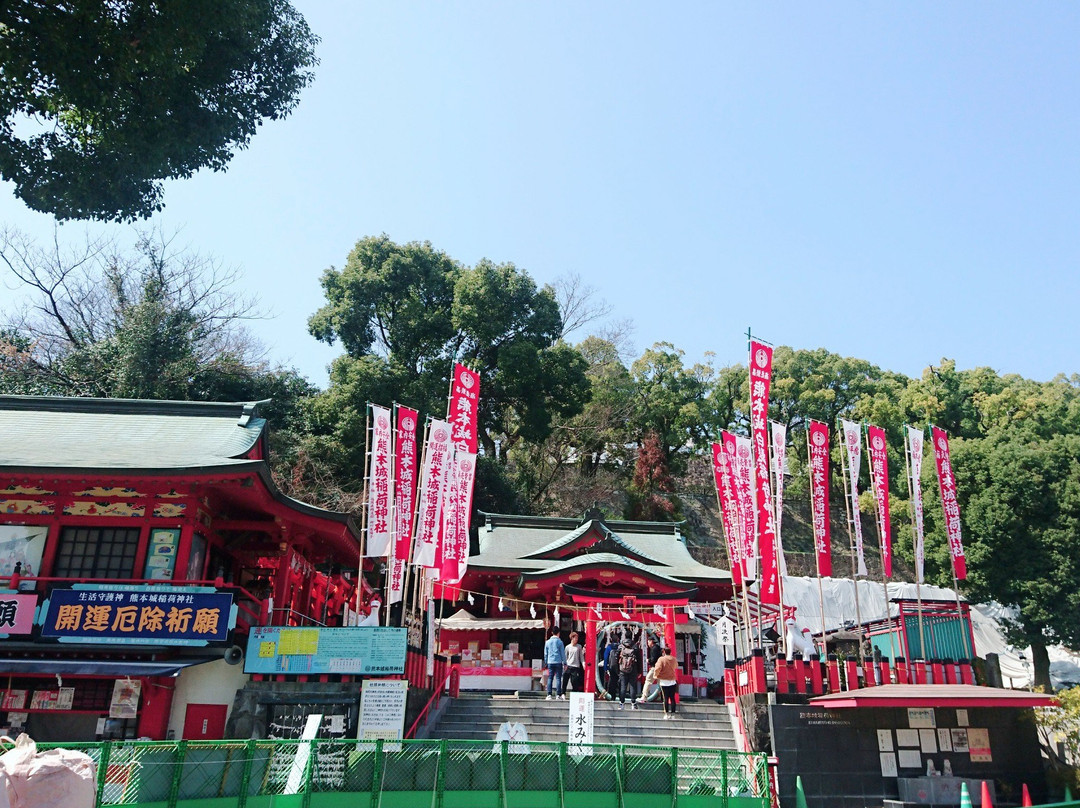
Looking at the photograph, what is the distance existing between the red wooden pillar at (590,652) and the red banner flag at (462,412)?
190 inches

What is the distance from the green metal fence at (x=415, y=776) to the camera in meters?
10.0

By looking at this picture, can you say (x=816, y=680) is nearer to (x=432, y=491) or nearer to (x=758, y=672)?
(x=758, y=672)

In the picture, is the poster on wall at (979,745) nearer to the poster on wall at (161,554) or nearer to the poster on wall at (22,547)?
the poster on wall at (161,554)

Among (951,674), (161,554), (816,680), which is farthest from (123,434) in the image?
(951,674)

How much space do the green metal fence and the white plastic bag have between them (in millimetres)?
4658

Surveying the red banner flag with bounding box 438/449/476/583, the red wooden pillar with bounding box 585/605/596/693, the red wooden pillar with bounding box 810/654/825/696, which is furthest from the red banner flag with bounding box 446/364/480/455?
the red wooden pillar with bounding box 810/654/825/696

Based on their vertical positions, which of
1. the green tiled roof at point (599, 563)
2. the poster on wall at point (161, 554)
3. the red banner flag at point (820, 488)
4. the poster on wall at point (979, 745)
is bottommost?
the poster on wall at point (979, 745)

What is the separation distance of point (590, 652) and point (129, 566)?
10325 millimetres

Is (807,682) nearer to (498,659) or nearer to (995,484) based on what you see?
(498,659)

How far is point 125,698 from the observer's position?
15.9 m

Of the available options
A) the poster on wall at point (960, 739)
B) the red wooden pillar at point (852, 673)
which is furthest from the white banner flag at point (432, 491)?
the poster on wall at point (960, 739)

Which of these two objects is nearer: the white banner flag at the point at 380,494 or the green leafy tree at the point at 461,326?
the white banner flag at the point at 380,494

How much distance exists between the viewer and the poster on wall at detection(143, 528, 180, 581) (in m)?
17.0

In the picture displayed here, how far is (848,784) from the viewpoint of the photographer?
47.0 ft
